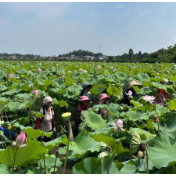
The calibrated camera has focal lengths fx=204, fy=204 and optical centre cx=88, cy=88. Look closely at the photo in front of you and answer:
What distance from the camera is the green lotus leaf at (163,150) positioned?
3.31ft

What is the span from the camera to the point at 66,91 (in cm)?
382

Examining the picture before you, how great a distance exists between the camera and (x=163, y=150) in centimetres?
111

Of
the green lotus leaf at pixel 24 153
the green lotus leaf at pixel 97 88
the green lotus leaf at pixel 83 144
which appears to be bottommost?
the green lotus leaf at pixel 83 144

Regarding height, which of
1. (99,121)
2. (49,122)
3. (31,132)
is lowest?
(49,122)

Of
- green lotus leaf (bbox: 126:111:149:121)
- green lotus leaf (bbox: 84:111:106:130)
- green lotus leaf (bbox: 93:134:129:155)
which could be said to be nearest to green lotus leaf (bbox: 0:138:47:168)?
green lotus leaf (bbox: 93:134:129:155)

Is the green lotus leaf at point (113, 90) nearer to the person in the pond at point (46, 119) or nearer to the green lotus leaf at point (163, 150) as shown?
the person in the pond at point (46, 119)

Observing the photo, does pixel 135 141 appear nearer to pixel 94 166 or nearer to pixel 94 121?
pixel 94 166

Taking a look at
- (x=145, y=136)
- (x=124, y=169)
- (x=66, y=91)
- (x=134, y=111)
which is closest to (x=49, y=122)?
(x=66, y=91)

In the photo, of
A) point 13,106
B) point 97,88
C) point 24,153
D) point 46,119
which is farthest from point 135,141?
point 97,88

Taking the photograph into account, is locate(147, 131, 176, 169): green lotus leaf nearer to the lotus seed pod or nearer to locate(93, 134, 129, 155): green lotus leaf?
the lotus seed pod

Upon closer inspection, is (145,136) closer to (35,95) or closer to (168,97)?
(35,95)

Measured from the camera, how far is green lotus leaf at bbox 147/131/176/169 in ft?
3.31

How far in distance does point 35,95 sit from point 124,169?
A: 6.00ft

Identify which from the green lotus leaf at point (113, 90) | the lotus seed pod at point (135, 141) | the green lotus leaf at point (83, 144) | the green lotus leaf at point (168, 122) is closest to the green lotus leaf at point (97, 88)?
the green lotus leaf at point (113, 90)
